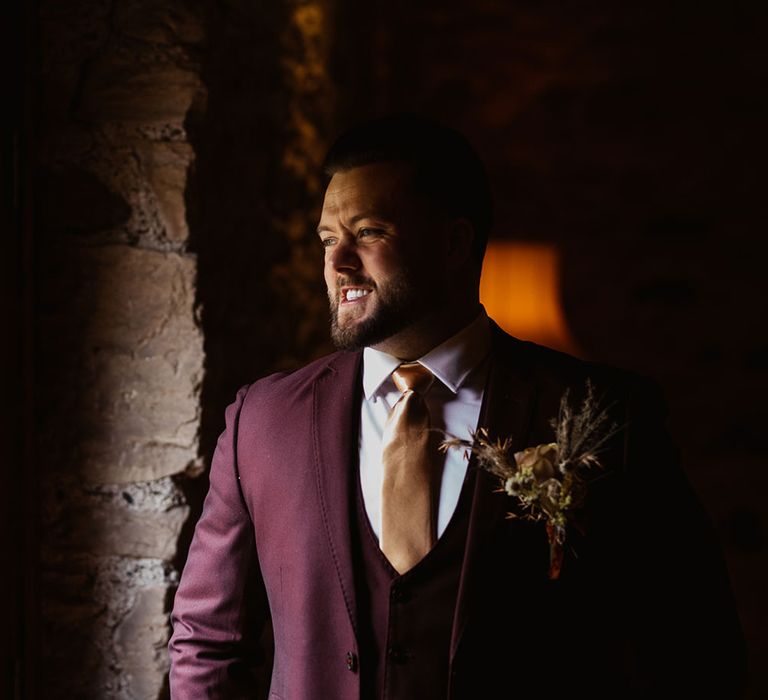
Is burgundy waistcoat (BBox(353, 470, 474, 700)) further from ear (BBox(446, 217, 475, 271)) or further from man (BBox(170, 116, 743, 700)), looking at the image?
ear (BBox(446, 217, 475, 271))

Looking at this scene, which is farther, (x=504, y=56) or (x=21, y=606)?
(x=504, y=56)

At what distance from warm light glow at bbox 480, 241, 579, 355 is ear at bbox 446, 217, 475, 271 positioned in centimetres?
193

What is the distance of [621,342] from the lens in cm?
358

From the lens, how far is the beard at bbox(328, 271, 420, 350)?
4.39ft

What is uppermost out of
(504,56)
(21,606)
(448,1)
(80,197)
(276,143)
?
(448,1)

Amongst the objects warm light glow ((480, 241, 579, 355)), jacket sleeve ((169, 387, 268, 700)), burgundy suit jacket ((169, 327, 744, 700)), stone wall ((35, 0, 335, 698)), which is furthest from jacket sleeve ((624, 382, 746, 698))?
warm light glow ((480, 241, 579, 355))

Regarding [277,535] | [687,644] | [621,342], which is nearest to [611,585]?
[687,644]

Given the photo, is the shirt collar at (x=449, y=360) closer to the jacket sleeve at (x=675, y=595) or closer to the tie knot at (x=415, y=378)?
the tie knot at (x=415, y=378)

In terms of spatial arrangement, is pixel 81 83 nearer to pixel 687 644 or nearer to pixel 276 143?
pixel 276 143

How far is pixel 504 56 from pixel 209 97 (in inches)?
85.9

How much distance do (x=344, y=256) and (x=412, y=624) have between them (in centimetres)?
58

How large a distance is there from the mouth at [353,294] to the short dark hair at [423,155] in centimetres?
20

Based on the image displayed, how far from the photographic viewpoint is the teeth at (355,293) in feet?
4.42

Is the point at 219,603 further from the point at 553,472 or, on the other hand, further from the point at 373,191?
the point at 373,191
